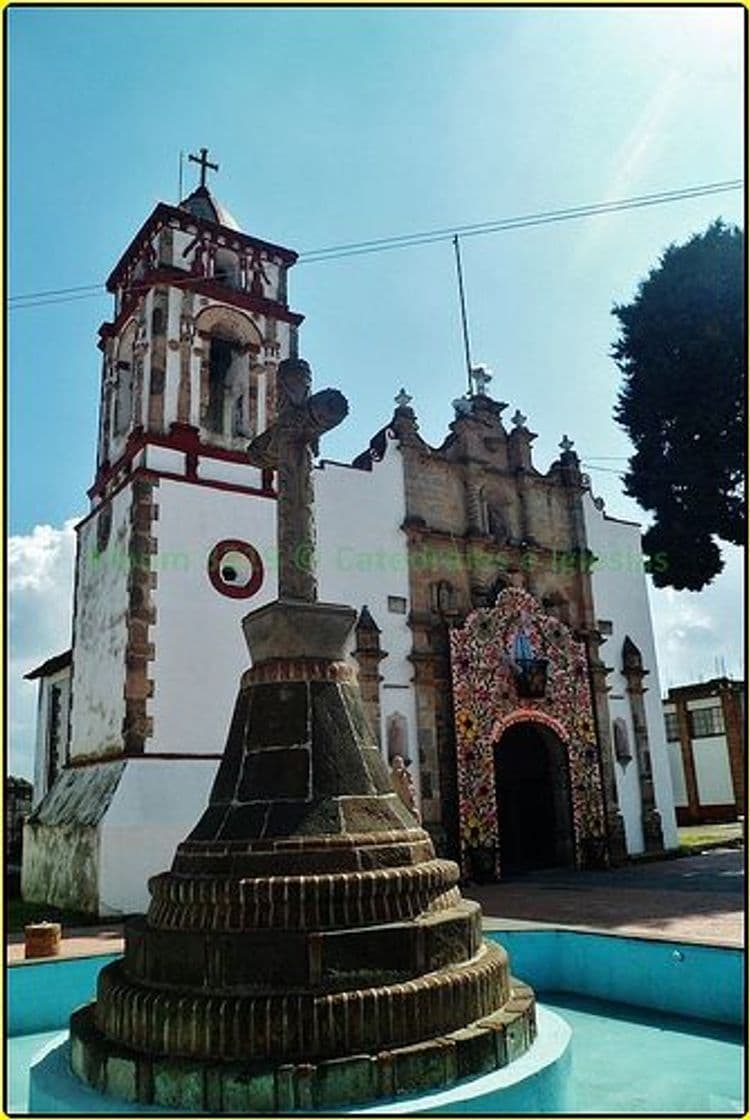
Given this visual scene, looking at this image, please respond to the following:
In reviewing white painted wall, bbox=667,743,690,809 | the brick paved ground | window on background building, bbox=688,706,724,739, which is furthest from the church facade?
white painted wall, bbox=667,743,690,809

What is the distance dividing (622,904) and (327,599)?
273 inches

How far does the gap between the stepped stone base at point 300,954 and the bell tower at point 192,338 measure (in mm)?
9977

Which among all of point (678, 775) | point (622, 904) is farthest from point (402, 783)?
point (678, 775)

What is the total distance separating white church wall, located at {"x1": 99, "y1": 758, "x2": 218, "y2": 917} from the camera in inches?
460

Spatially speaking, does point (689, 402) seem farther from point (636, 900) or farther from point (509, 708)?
point (636, 900)

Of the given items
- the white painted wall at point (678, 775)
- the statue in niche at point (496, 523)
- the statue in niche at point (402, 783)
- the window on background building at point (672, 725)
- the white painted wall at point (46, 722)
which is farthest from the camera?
the window on background building at point (672, 725)

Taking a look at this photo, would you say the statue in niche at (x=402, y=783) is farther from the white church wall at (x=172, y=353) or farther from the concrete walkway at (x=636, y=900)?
the white church wall at (x=172, y=353)

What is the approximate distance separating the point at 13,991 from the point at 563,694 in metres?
13.0

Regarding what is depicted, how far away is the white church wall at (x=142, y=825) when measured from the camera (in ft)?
38.3

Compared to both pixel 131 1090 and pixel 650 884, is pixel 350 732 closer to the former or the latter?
pixel 131 1090

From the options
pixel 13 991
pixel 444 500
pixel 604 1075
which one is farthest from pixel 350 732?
pixel 444 500

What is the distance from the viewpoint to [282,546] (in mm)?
5855

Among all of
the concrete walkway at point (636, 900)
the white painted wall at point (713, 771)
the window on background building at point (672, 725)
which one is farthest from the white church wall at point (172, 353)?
the window on background building at point (672, 725)

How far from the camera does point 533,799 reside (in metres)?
17.8
